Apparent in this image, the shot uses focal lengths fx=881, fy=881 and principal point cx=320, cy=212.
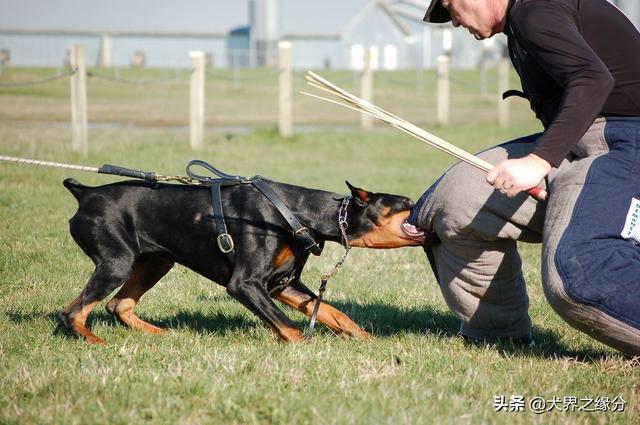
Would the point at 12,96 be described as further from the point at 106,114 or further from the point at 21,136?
the point at 21,136

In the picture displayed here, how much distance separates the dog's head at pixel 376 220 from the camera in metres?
5.06

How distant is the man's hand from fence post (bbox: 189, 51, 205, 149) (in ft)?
38.8

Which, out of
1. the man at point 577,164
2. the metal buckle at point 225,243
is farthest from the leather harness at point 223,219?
the man at point 577,164

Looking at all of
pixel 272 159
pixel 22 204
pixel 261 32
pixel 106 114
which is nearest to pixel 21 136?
pixel 272 159

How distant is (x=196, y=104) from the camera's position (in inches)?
604

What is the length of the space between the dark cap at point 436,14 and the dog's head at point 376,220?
106 centimetres

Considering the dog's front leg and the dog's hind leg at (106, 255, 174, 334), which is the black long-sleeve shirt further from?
the dog's hind leg at (106, 255, 174, 334)

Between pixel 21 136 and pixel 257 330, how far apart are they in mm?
11458

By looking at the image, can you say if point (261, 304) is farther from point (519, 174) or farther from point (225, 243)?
point (519, 174)

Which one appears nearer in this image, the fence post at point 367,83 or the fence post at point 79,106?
the fence post at point 79,106

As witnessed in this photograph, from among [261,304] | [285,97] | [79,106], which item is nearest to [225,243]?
[261,304]

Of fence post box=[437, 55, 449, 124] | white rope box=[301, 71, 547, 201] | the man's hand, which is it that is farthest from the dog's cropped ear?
fence post box=[437, 55, 449, 124]

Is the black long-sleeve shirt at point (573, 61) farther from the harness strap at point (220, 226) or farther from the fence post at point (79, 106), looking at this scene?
the fence post at point (79, 106)

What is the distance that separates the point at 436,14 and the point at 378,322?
6.72 ft
